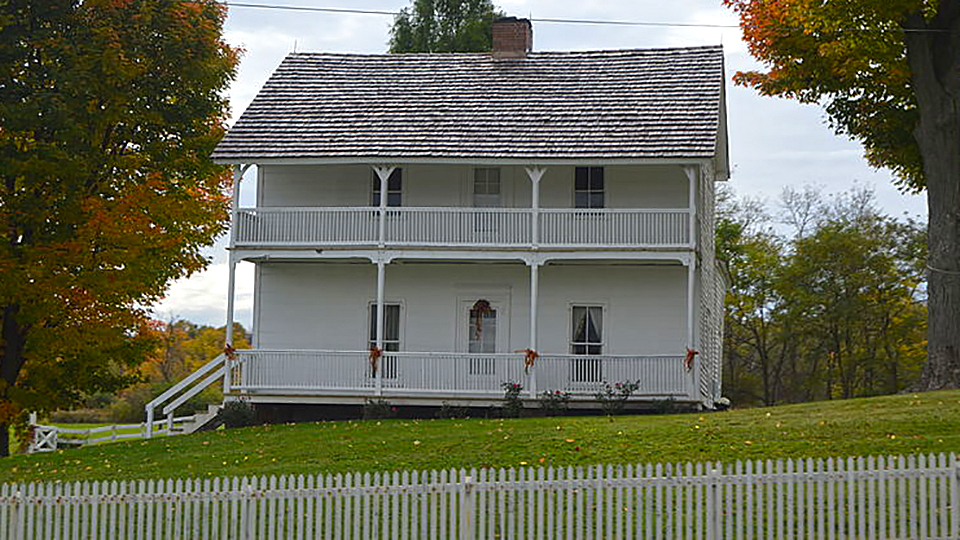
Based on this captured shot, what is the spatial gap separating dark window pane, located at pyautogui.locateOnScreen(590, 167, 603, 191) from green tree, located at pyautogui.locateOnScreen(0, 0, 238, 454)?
27.9 ft

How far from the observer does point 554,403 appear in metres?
26.1

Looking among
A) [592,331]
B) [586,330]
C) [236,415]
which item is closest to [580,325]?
[586,330]

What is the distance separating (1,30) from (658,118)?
1338 cm

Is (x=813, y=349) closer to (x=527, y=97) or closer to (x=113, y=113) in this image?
(x=527, y=97)

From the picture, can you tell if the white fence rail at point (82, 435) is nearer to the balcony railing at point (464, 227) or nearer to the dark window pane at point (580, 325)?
the balcony railing at point (464, 227)

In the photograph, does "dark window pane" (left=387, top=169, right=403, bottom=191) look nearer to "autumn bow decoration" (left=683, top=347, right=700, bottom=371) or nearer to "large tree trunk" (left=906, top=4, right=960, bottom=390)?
"autumn bow decoration" (left=683, top=347, right=700, bottom=371)

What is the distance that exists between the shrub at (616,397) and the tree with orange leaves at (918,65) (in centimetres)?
557

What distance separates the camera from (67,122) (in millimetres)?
25156

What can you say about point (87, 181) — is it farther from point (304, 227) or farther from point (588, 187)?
point (588, 187)

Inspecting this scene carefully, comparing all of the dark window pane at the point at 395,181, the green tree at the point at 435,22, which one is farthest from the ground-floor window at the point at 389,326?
the green tree at the point at 435,22

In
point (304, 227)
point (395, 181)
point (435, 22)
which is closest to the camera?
point (304, 227)

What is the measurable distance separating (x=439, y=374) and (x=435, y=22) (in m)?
25.3

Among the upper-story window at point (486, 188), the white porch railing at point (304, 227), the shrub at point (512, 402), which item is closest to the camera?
the shrub at point (512, 402)

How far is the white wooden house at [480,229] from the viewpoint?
88.3ft
